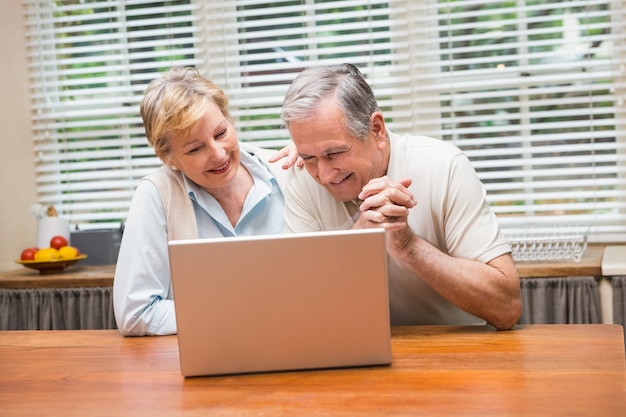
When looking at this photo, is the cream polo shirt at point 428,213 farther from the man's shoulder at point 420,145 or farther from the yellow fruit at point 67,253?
the yellow fruit at point 67,253

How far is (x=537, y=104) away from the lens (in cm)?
364

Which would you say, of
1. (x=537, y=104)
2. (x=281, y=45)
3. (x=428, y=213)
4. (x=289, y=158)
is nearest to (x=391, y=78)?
(x=281, y=45)

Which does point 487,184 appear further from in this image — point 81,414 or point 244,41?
point 81,414

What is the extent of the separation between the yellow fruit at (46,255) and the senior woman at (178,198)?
140 centimetres

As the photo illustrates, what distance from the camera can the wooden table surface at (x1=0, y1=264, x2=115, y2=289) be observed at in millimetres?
3441

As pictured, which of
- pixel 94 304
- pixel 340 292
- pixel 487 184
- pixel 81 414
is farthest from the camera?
pixel 487 184

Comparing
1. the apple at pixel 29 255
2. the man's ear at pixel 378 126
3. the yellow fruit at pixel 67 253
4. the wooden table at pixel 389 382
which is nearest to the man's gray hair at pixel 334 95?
the man's ear at pixel 378 126

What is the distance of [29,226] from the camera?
412cm

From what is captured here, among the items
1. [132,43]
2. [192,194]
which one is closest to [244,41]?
[132,43]

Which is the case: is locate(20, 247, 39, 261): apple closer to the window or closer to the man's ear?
the window

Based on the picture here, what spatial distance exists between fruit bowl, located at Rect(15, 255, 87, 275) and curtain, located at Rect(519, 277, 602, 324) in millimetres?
1859

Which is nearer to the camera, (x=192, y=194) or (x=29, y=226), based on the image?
(x=192, y=194)

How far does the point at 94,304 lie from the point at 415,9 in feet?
6.01

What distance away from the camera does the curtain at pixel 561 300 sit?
3.04m
